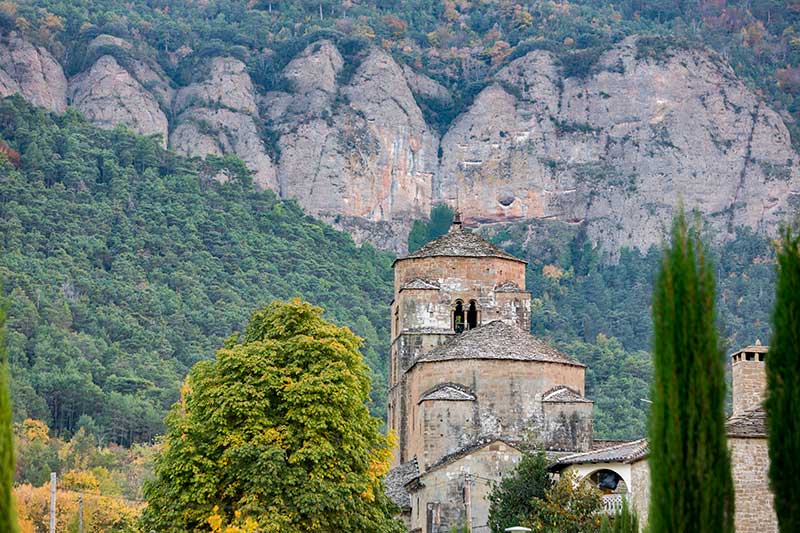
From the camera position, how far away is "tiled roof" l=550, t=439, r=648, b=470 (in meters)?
45.1

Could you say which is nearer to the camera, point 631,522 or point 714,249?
point 631,522

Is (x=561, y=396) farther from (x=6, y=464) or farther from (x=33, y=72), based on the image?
(x=33, y=72)

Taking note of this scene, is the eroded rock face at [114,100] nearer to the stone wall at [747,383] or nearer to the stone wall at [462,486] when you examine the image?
the stone wall at [462,486]

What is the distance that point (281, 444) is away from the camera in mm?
40844

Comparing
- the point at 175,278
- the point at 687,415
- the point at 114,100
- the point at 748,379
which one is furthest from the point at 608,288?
the point at 687,415

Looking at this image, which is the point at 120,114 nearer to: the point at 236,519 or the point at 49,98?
the point at 49,98

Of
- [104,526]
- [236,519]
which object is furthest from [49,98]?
[236,519]

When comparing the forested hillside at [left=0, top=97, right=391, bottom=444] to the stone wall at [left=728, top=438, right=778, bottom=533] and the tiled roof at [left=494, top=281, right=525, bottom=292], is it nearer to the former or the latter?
the tiled roof at [left=494, top=281, right=525, bottom=292]

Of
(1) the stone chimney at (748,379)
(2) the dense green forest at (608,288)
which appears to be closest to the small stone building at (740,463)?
(1) the stone chimney at (748,379)

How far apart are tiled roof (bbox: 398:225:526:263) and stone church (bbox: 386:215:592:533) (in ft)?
0.25

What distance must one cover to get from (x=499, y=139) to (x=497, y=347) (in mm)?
141991

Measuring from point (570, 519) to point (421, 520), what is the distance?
25.5ft

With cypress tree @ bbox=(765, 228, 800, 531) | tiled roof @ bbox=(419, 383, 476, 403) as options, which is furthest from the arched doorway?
cypress tree @ bbox=(765, 228, 800, 531)

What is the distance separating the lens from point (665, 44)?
648ft
